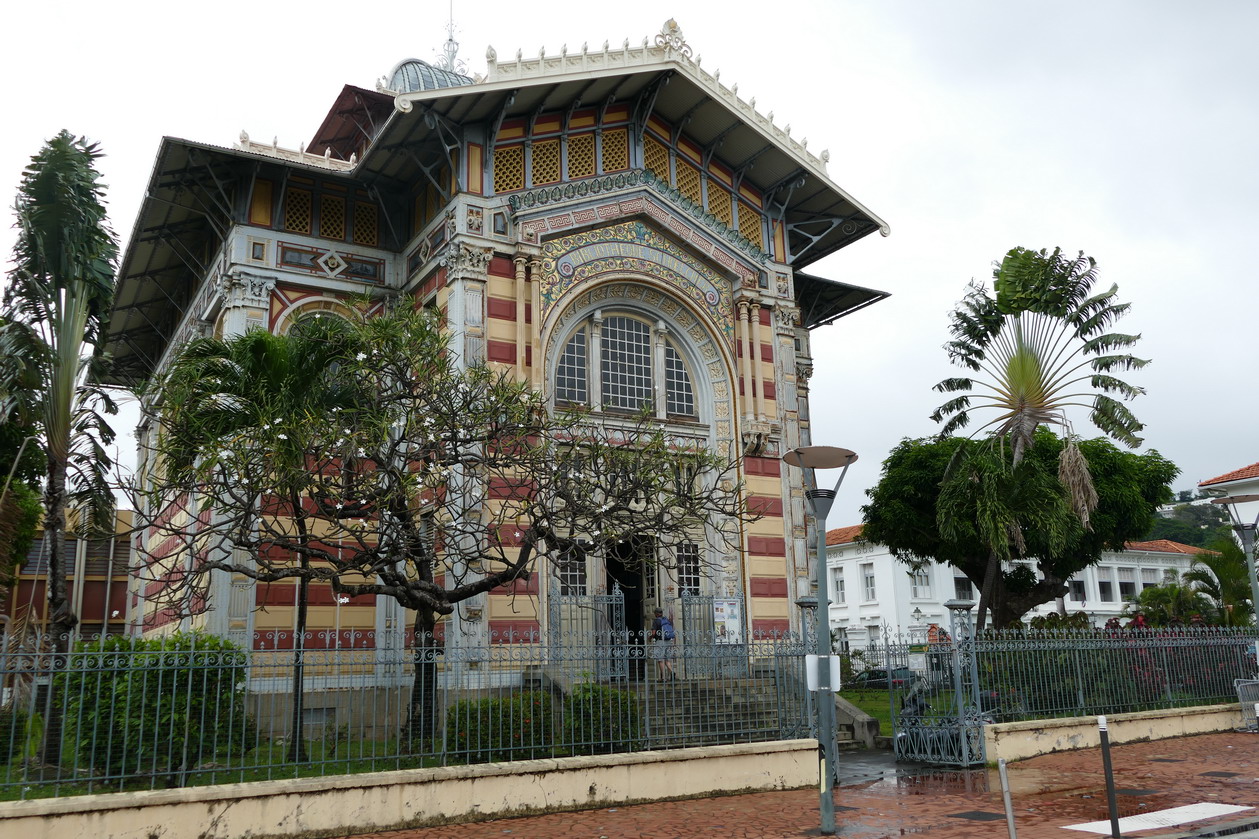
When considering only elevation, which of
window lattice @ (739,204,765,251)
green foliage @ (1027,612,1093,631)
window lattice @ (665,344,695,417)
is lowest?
green foliage @ (1027,612,1093,631)

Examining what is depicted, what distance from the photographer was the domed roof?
31.5m

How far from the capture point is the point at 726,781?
45.0ft

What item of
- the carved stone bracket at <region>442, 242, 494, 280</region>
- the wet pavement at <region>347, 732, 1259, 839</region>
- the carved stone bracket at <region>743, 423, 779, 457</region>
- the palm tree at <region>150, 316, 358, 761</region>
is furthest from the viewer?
the carved stone bracket at <region>743, 423, 779, 457</region>

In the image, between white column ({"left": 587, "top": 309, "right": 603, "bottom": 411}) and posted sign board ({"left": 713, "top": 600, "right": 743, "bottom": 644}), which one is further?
white column ({"left": 587, "top": 309, "right": 603, "bottom": 411})

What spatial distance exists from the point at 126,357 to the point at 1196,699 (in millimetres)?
29686

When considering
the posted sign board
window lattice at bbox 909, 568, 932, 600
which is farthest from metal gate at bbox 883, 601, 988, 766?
window lattice at bbox 909, 568, 932, 600

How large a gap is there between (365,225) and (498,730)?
45.5 ft

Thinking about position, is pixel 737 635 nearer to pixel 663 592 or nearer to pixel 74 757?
pixel 663 592

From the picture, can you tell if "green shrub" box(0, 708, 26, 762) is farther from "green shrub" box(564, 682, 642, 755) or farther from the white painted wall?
the white painted wall

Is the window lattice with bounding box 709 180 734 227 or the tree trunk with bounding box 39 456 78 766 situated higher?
the window lattice with bounding box 709 180 734 227

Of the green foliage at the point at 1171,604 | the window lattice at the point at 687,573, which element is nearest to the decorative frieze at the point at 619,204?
the window lattice at the point at 687,573

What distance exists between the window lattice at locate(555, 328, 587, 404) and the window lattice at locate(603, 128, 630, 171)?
13.2ft

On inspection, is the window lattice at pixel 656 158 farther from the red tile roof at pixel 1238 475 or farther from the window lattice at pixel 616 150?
the red tile roof at pixel 1238 475

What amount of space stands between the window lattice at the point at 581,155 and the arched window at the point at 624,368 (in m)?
3.20
